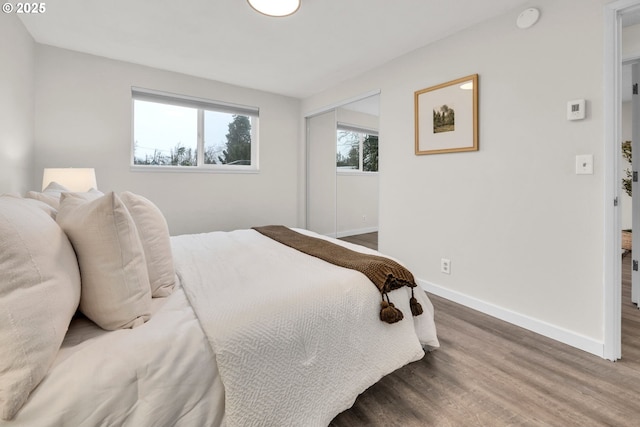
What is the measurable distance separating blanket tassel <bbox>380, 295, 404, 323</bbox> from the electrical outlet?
1515 mm

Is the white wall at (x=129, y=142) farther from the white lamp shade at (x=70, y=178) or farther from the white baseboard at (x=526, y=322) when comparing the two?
the white baseboard at (x=526, y=322)

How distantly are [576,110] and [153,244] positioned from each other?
2553 mm

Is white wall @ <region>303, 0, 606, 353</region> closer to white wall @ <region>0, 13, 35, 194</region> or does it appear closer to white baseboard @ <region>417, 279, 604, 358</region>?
white baseboard @ <region>417, 279, 604, 358</region>

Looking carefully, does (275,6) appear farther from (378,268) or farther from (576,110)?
(576,110)

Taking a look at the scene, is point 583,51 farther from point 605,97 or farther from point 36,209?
point 36,209

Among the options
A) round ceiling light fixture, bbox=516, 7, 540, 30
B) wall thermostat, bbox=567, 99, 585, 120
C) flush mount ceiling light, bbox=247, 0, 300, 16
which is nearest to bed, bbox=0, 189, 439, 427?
flush mount ceiling light, bbox=247, 0, 300, 16

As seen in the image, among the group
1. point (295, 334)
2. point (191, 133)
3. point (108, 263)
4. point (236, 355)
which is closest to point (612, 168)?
point (295, 334)

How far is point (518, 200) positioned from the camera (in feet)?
7.45

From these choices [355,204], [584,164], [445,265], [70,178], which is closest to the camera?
[584,164]

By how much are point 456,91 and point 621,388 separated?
224 cm

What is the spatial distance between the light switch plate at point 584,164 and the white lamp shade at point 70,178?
3.69 m

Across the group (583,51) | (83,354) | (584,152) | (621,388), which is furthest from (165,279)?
(583,51)

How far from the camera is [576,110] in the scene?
76.3 inches

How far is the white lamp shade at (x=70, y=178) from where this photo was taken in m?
2.50
